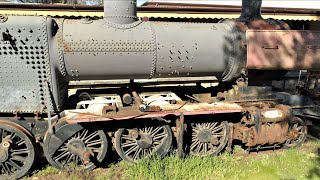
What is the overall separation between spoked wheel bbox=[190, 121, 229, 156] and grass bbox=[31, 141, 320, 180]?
24 cm

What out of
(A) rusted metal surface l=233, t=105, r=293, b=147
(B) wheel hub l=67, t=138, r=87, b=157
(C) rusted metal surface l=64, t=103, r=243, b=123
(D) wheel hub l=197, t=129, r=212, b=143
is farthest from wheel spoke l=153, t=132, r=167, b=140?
(A) rusted metal surface l=233, t=105, r=293, b=147

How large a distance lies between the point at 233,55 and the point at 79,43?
10.5 feet

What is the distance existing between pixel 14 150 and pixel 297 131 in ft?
19.7

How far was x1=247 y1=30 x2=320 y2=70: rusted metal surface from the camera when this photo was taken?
5777mm

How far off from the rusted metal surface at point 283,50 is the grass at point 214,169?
2.02 meters

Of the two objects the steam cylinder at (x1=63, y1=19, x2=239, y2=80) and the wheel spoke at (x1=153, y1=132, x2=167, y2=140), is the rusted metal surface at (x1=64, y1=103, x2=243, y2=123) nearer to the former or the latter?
the wheel spoke at (x1=153, y1=132, x2=167, y2=140)

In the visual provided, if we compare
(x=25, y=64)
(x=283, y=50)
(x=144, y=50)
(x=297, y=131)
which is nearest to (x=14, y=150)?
(x=25, y=64)

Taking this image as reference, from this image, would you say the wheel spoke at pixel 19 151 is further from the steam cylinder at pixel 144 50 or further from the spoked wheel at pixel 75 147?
the steam cylinder at pixel 144 50

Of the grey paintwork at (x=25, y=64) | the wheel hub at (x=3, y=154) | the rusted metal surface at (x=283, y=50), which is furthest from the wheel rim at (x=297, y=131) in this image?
the wheel hub at (x=3, y=154)

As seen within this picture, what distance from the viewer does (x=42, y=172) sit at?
5535 mm

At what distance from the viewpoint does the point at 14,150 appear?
5281 mm

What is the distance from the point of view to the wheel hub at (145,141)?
18.4 ft

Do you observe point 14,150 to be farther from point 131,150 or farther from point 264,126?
point 264,126

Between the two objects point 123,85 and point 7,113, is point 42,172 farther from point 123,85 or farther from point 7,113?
point 123,85
